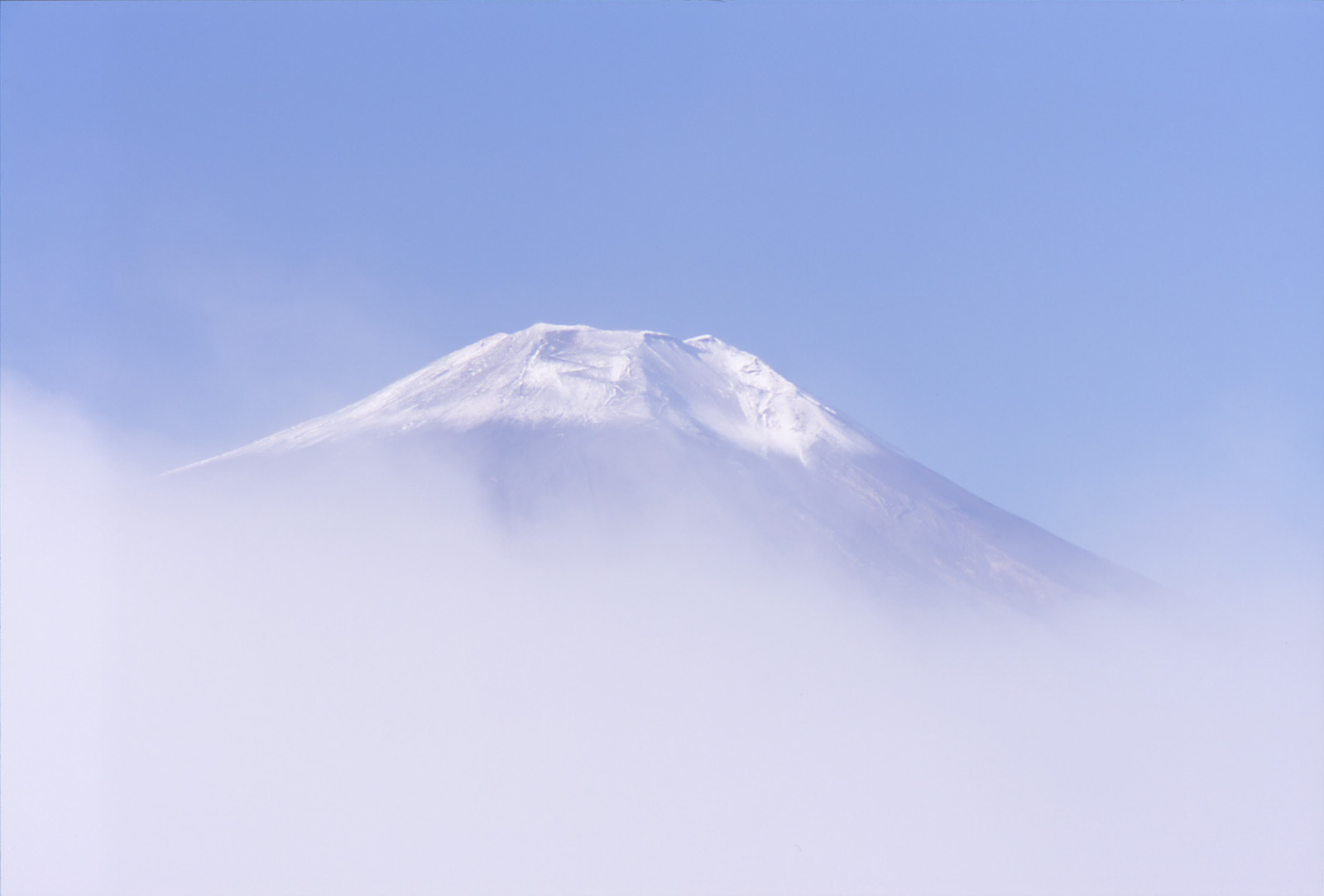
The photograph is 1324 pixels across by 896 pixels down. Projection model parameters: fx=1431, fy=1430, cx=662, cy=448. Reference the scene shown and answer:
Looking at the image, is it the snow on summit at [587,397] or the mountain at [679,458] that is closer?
the mountain at [679,458]

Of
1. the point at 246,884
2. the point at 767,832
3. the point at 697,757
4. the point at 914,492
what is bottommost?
the point at 246,884

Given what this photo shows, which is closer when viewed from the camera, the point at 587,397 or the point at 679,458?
the point at 679,458

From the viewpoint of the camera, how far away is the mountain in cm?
4644

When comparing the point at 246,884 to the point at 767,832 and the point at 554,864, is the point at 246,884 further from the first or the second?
the point at 767,832

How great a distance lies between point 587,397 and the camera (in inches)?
1954

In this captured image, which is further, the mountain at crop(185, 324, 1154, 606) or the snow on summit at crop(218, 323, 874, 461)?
the snow on summit at crop(218, 323, 874, 461)

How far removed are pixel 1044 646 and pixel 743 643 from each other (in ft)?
31.6

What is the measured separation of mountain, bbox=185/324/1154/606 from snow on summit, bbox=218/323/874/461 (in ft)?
0.24

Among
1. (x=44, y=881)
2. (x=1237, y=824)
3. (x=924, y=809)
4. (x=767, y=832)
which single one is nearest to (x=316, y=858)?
(x=44, y=881)

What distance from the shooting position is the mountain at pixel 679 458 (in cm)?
4644

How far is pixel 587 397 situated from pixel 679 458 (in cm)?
424

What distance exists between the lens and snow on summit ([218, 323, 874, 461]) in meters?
49.2

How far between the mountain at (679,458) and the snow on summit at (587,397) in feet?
0.24

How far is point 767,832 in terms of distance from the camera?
1251 inches
